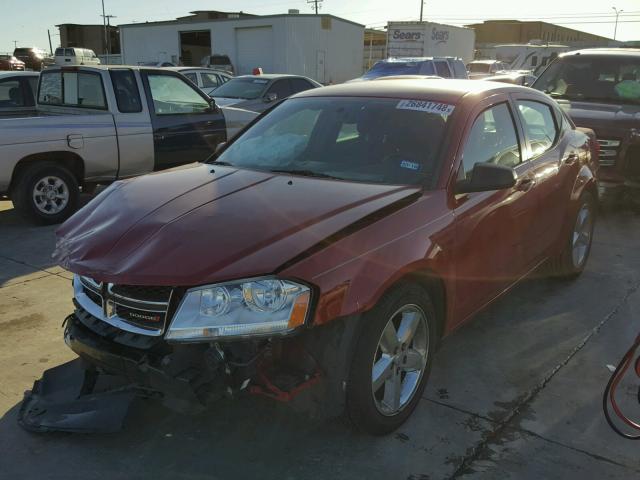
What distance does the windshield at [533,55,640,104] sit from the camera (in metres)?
7.91

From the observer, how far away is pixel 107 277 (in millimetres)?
2516

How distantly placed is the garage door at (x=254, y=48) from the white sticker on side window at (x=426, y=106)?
1325 inches

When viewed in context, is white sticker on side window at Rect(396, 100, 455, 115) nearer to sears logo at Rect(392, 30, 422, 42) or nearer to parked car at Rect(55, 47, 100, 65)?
sears logo at Rect(392, 30, 422, 42)

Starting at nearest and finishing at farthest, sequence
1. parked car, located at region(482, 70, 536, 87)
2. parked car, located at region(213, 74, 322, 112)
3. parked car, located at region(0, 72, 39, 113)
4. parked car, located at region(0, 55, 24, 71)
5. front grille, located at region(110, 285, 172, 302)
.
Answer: front grille, located at region(110, 285, 172, 302)
parked car, located at region(0, 72, 39, 113)
parked car, located at region(482, 70, 536, 87)
parked car, located at region(213, 74, 322, 112)
parked car, located at region(0, 55, 24, 71)

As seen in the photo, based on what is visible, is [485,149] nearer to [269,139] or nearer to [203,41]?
[269,139]

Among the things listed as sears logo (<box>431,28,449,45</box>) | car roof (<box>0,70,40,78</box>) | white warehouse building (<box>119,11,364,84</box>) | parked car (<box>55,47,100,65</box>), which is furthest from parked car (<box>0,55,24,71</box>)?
car roof (<box>0,70,40,78</box>)

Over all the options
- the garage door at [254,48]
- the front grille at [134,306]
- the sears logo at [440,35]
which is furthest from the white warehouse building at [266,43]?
the front grille at [134,306]

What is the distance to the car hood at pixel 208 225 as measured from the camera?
2.46 m

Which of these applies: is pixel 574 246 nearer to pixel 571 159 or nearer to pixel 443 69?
pixel 571 159

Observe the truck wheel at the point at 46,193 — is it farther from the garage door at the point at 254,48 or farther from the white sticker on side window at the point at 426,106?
the garage door at the point at 254,48

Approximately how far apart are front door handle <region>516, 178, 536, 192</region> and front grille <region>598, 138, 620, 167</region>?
3846 mm

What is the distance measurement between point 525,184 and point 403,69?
1259cm

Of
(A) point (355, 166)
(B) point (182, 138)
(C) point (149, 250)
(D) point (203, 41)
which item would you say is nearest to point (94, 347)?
(C) point (149, 250)

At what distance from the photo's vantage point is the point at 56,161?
673cm
